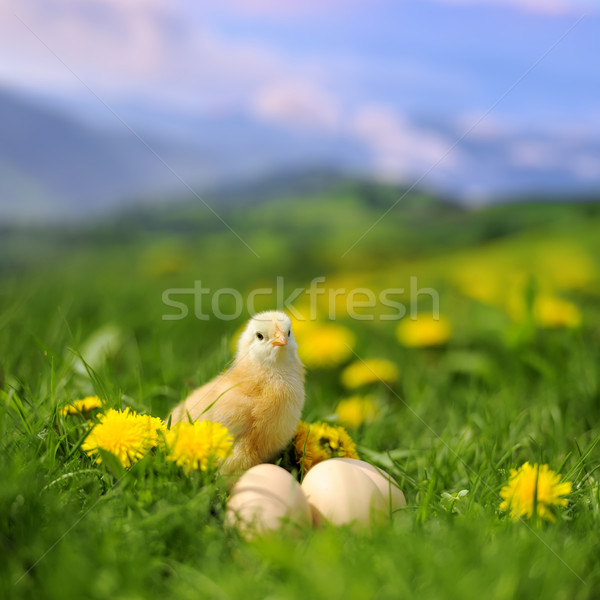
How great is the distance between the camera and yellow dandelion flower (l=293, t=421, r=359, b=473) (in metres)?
2.11

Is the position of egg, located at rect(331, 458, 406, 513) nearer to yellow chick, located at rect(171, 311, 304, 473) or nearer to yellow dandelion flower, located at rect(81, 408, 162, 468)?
yellow chick, located at rect(171, 311, 304, 473)

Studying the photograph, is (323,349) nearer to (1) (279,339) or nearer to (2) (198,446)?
(1) (279,339)

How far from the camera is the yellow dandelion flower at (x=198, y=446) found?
173 centimetres

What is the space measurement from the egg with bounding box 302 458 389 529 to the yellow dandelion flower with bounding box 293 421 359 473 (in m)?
0.20

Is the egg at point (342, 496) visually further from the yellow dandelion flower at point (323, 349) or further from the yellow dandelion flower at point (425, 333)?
the yellow dandelion flower at point (425, 333)

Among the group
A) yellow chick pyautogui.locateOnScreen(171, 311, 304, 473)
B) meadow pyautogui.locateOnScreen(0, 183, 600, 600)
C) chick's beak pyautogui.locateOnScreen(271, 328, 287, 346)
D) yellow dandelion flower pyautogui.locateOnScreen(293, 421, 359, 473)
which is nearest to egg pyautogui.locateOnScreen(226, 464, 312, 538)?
meadow pyautogui.locateOnScreen(0, 183, 600, 600)

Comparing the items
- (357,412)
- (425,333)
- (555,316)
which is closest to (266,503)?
(357,412)

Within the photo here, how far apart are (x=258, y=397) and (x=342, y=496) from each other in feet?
1.38

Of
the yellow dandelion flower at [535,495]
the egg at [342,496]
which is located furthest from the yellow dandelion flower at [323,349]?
the yellow dandelion flower at [535,495]

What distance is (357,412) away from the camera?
2957 mm

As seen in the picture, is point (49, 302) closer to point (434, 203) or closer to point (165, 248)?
point (165, 248)

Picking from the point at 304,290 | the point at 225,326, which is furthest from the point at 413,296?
the point at 225,326

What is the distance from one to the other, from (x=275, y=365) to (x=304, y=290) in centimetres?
379

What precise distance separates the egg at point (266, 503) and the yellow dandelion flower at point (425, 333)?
2195 mm
